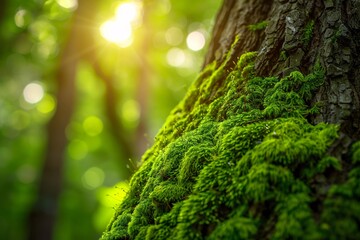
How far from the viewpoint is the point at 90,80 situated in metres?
15.8

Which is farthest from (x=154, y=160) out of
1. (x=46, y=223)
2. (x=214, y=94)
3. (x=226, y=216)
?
(x=46, y=223)

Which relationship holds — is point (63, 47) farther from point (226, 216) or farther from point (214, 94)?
point (226, 216)

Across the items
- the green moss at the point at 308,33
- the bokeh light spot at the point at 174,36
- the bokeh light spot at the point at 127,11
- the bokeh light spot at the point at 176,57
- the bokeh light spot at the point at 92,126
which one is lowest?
the green moss at the point at 308,33

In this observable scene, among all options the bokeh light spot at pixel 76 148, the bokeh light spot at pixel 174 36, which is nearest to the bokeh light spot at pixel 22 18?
the bokeh light spot at pixel 174 36

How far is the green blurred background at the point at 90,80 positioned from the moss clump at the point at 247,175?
1720 millimetres

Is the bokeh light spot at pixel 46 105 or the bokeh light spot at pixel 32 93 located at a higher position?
the bokeh light spot at pixel 32 93

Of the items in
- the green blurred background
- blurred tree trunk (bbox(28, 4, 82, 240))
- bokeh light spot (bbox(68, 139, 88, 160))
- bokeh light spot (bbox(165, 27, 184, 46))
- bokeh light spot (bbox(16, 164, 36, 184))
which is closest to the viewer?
blurred tree trunk (bbox(28, 4, 82, 240))

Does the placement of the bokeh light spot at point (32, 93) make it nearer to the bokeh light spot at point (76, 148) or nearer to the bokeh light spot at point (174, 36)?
the bokeh light spot at point (76, 148)

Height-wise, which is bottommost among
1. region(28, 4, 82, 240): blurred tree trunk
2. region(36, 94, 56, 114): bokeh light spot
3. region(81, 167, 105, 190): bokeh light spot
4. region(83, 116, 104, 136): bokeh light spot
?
region(28, 4, 82, 240): blurred tree trunk

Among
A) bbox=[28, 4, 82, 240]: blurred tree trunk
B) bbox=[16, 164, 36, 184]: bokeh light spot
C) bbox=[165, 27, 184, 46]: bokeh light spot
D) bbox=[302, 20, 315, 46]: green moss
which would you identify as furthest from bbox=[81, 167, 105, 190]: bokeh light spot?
bbox=[302, 20, 315, 46]: green moss

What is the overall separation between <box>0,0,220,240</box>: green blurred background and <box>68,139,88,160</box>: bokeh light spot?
0.06m

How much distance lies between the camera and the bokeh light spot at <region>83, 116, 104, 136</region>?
18.5 meters

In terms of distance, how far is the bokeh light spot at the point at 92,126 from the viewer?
18.5 m

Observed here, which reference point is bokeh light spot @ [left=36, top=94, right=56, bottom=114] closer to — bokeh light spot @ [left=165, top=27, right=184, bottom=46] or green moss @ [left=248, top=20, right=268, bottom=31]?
bokeh light spot @ [left=165, top=27, right=184, bottom=46]
